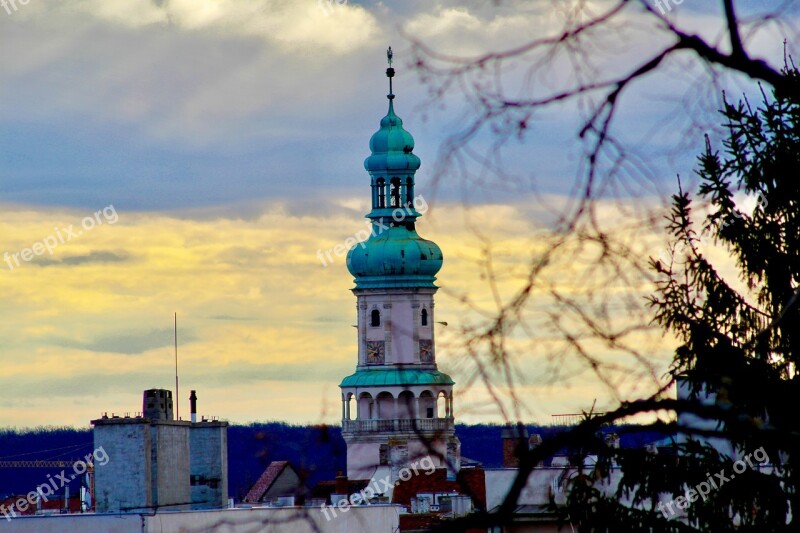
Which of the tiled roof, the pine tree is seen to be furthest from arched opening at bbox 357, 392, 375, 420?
the pine tree

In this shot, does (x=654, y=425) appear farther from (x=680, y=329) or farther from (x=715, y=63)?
(x=680, y=329)

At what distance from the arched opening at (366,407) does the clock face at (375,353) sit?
7.07 feet

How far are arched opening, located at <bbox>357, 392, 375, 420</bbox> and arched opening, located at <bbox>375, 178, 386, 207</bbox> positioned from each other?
33.4 ft

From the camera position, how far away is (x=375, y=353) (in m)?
102

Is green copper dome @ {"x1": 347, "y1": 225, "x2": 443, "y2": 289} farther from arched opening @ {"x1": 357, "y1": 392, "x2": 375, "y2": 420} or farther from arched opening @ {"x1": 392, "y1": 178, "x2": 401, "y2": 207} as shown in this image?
arched opening @ {"x1": 357, "y1": 392, "x2": 375, "y2": 420}

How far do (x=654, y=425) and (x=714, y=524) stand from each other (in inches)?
168

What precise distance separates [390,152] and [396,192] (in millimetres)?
2441

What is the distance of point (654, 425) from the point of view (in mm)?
7590

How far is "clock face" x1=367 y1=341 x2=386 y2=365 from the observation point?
101562 mm

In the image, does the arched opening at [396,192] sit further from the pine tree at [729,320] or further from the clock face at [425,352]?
the pine tree at [729,320]

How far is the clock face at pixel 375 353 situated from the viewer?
10156 centimetres

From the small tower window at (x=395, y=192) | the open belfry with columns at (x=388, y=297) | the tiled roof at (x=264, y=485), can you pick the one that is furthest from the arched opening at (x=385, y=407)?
the small tower window at (x=395, y=192)

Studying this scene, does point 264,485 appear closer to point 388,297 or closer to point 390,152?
point 388,297

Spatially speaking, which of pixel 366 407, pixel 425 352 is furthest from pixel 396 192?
pixel 366 407
